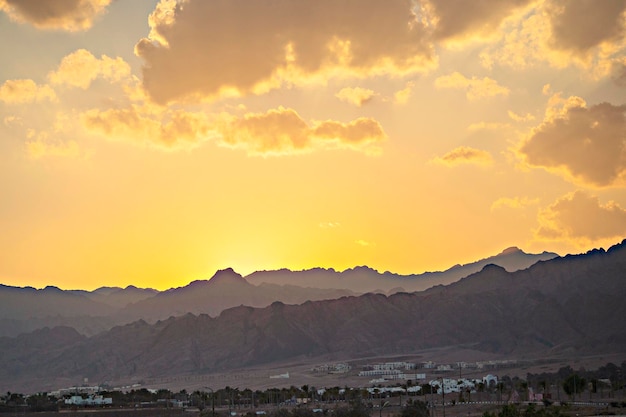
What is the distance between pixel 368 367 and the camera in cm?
19900

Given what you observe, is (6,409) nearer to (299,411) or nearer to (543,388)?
(299,411)

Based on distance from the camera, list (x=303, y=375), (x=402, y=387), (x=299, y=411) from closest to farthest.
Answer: (x=299, y=411)
(x=402, y=387)
(x=303, y=375)

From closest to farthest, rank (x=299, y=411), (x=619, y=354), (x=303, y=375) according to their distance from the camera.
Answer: (x=299, y=411)
(x=619, y=354)
(x=303, y=375)

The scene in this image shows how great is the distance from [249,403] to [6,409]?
39540mm

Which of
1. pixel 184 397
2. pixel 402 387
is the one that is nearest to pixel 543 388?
pixel 402 387

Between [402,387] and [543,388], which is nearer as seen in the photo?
[543,388]

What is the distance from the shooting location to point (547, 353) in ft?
651

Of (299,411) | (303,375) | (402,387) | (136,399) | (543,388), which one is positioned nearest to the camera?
(299,411)

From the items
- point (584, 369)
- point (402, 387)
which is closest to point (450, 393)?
point (402, 387)

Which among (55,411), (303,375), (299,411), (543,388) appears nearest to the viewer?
(299,411)

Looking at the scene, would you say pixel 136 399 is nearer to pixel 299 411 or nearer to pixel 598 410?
pixel 299 411

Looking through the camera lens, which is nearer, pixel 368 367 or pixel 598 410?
pixel 598 410

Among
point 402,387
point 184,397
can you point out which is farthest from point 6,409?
point 402,387

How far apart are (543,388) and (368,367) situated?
254 feet
